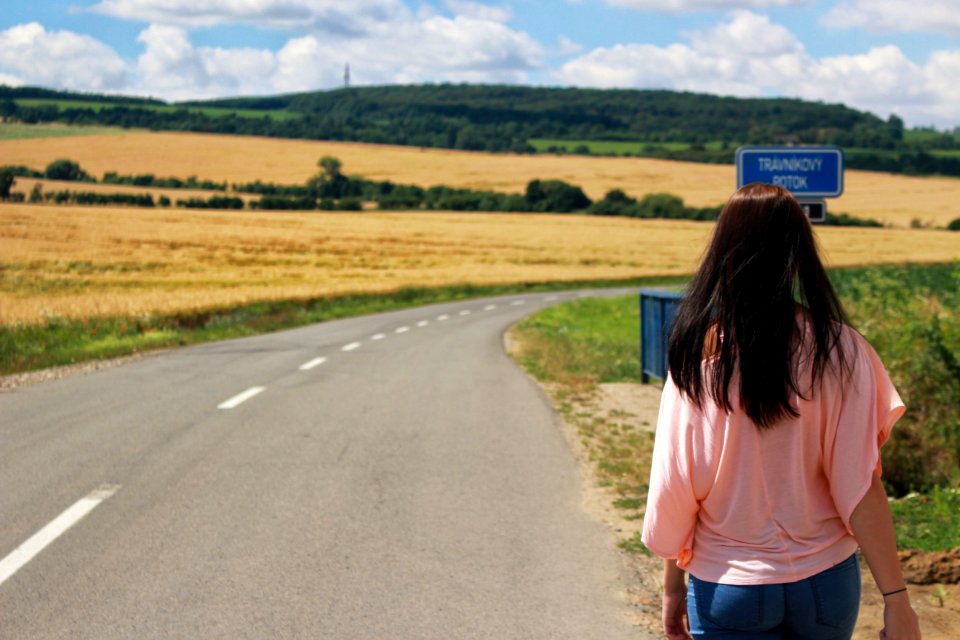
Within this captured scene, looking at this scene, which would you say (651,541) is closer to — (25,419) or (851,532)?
(851,532)

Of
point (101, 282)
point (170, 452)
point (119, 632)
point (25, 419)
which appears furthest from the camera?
point (101, 282)

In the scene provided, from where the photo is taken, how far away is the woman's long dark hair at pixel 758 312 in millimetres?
2408

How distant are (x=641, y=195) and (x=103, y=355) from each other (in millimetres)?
64316

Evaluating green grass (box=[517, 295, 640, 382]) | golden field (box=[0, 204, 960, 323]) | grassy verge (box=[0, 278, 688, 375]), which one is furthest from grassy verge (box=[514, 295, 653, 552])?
golden field (box=[0, 204, 960, 323])

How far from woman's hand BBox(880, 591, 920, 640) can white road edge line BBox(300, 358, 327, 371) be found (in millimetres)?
12690

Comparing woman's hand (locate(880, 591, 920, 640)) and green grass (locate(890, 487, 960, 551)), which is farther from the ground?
woman's hand (locate(880, 591, 920, 640))

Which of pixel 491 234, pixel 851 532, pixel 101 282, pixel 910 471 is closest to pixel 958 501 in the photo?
pixel 910 471

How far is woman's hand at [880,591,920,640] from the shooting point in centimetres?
236

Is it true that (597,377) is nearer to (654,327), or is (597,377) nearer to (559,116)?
(654,327)

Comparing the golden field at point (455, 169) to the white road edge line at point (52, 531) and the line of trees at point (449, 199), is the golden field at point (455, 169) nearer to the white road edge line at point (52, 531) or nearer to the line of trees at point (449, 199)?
the line of trees at point (449, 199)

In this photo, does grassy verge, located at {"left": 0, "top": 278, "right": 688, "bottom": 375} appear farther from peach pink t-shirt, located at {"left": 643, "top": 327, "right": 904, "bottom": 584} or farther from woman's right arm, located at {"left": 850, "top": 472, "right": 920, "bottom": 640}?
woman's right arm, located at {"left": 850, "top": 472, "right": 920, "bottom": 640}

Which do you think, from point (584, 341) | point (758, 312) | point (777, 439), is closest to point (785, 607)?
point (777, 439)

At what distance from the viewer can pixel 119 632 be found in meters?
4.43

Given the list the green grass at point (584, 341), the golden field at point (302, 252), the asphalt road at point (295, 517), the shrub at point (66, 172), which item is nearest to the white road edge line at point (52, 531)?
the asphalt road at point (295, 517)
